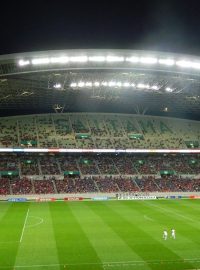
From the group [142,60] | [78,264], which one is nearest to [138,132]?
[142,60]

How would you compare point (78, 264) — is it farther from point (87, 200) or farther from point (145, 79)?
point (87, 200)

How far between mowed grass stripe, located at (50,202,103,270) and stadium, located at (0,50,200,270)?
0.08 metres

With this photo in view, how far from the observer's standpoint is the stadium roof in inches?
1656

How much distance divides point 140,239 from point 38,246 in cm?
786

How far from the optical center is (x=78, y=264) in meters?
22.8

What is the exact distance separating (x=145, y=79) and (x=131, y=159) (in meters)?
28.8

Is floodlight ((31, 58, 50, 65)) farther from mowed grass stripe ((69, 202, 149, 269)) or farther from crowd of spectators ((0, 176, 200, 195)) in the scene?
crowd of spectators ((0, 176, 200, 195))

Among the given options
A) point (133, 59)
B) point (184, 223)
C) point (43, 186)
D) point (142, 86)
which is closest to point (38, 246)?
point (184, 223)

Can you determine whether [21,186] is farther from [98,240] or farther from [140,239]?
[140,239]

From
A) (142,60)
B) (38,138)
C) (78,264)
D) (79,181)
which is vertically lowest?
(78,264)

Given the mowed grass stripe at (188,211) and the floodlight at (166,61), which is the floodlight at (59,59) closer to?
the floodlight at (166,61)

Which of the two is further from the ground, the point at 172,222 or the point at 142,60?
the point at 142,60

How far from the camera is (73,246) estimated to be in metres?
27.2

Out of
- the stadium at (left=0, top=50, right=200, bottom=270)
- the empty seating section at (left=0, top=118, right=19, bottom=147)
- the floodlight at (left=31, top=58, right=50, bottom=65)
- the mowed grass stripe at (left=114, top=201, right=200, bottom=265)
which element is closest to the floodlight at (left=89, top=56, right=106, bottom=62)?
the stadium at (left=0, top=50, right=200, bottom=270)
